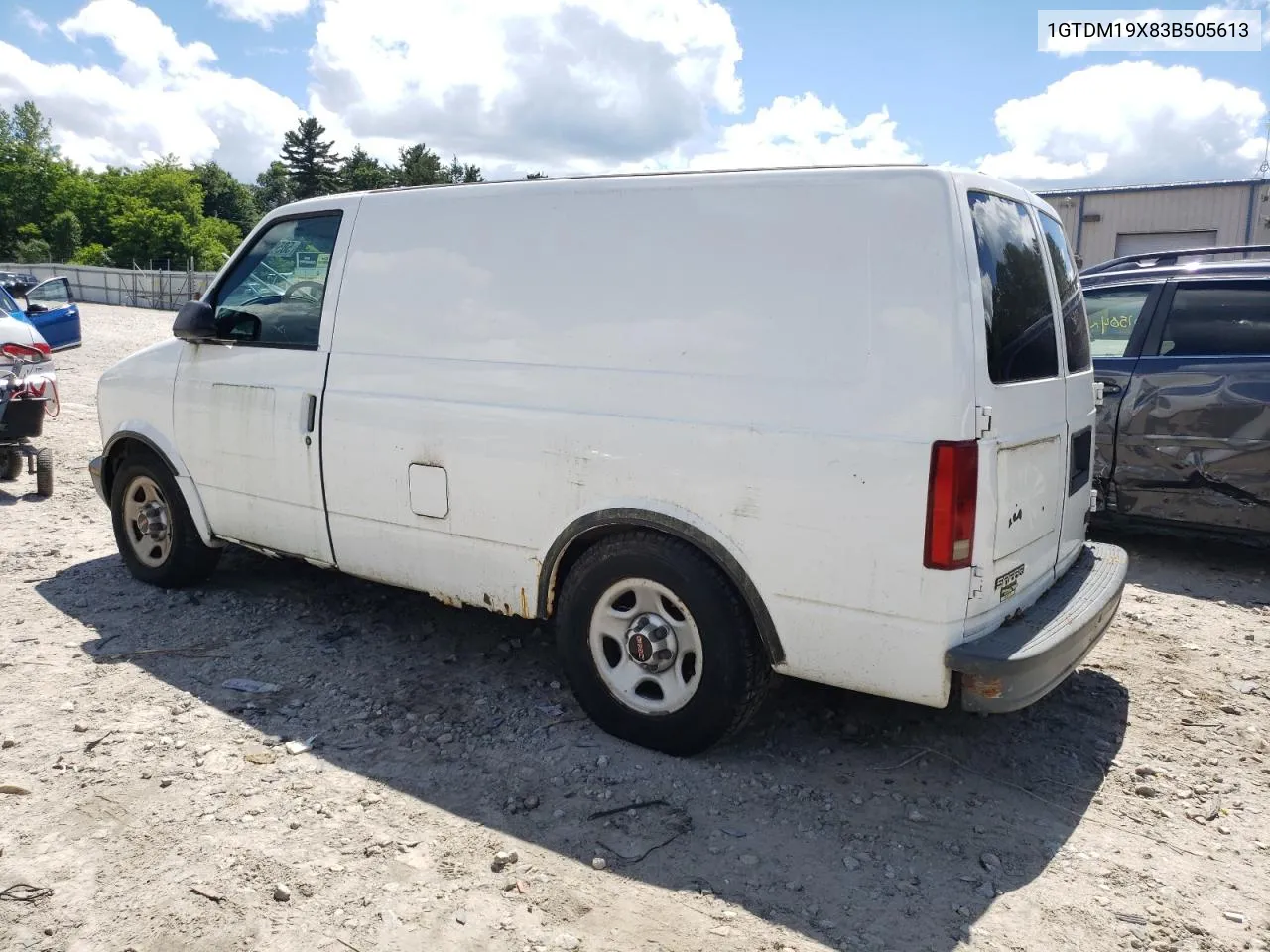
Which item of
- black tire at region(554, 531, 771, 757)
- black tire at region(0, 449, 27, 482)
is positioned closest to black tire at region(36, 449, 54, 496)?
black tire at region(0, 449, 27, 482)

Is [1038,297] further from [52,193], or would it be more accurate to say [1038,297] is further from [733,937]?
[52,193]

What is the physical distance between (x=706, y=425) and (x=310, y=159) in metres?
95.2

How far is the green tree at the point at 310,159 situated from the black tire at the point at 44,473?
285 ft

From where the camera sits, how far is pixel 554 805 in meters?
3.44

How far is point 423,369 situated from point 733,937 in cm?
255

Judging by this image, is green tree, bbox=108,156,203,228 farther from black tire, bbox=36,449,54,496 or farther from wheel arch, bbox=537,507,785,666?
wheel arch, bbox=537,507,785,666

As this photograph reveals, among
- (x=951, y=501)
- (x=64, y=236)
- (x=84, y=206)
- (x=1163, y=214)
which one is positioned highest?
(x=84, y=206)

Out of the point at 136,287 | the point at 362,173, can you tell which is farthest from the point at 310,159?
the point at 136,287

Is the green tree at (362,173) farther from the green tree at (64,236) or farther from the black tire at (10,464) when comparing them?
the black tire at (10,464)

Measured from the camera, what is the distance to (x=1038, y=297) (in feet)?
12.0

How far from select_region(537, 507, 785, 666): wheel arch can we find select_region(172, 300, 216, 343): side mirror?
2.37m

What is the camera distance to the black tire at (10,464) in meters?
8.25

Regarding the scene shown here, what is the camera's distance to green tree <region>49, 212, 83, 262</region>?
7150 cm

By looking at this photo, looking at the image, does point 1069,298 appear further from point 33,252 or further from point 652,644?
point 33,252
